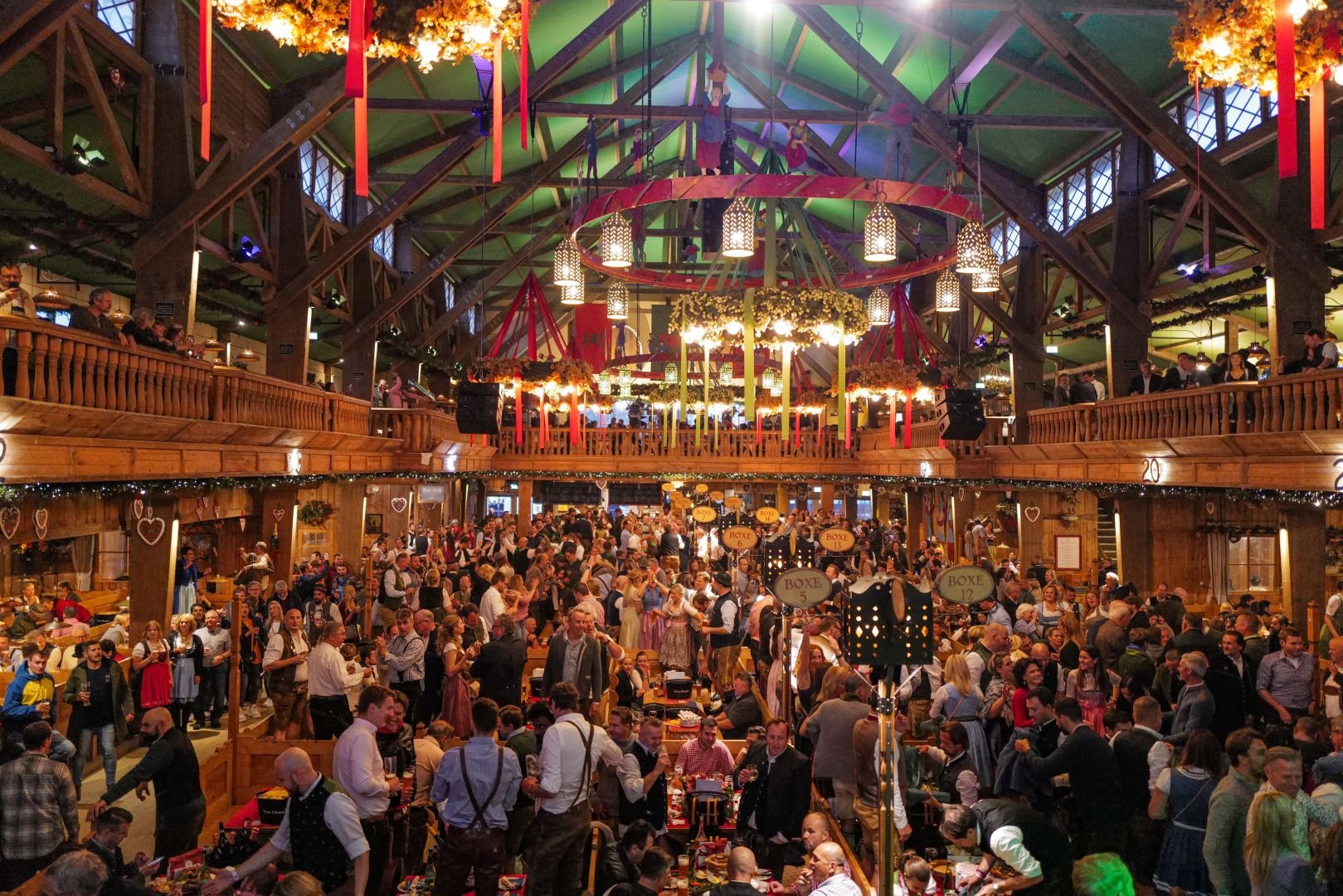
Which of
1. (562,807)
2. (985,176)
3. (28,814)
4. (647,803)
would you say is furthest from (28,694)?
(985,176)

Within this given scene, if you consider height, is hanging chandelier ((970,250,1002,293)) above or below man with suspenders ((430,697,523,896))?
above

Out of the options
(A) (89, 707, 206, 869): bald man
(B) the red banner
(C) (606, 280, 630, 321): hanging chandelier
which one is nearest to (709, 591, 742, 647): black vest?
(C) (606, 280, 630, 321): hanging chandelier

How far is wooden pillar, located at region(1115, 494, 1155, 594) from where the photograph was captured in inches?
571

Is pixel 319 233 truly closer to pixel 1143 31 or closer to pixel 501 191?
pixel 501 191

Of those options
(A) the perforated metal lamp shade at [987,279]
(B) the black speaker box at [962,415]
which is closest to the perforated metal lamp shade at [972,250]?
(A) the perforated metal lamp shade at [987,279]

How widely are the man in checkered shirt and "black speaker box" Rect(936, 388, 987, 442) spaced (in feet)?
41.9

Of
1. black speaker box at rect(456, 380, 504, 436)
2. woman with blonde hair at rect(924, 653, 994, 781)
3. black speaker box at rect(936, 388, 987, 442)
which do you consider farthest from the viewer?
black speaker box at rect(456, 380, 504, 436)

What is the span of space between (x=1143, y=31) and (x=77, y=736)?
43.5 feet

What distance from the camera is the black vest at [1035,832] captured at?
15.9 ft

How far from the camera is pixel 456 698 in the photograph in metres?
8.07

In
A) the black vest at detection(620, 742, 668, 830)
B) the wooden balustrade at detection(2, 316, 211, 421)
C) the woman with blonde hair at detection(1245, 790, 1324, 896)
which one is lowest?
the black vest at detection(620, 742, 668, 830)

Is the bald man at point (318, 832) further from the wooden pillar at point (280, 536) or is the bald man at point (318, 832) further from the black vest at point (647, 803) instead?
the wooden pillar at point (280, 536)

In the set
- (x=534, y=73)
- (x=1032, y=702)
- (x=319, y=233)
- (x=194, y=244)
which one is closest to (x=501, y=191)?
(x=319, y=233)

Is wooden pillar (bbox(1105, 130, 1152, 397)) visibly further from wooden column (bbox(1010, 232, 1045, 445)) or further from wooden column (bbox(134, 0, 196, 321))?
wooden column (bbox(134, 0, 196, 321))
